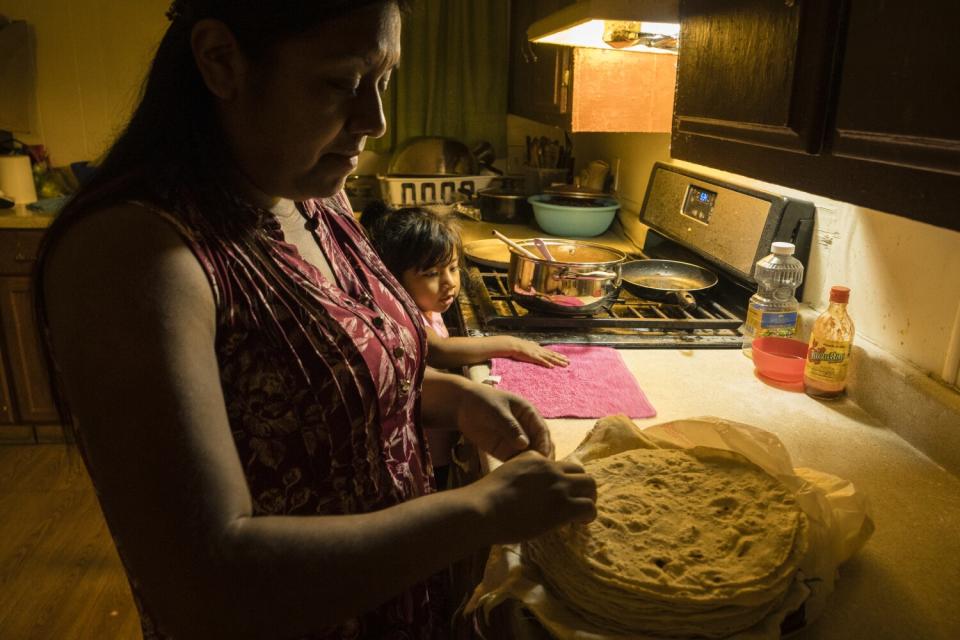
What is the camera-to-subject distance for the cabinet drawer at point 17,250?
2.71 meters

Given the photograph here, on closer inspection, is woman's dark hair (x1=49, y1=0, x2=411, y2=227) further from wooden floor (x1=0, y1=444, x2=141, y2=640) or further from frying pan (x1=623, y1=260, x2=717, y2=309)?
wooden floor (x1=0, y1=444, x2=141, y2=640)

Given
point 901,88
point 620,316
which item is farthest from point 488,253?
point 901,88

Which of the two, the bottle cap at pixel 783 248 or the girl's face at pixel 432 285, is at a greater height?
the bottle cap at pixel 783 248

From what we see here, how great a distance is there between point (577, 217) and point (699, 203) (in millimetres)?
668

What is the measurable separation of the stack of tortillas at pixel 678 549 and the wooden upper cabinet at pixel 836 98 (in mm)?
387

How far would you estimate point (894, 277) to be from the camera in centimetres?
126

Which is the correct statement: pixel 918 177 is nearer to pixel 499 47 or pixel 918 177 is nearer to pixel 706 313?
pixel 706 313

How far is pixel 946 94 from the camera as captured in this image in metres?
0.70

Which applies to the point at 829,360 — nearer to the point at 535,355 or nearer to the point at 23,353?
the point at 535,355

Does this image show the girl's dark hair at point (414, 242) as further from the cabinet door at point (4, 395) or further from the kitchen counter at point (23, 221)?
the cabinet door at point (4, 395)

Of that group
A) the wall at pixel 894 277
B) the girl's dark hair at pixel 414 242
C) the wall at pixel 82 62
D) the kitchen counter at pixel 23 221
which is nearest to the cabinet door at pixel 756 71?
the wall at pixel 894 277

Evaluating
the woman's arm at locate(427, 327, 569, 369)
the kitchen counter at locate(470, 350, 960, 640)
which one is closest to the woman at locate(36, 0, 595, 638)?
the kitchen counter at locate(470, 350, 960, 640)

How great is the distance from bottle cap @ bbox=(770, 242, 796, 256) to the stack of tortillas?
0.69 metres

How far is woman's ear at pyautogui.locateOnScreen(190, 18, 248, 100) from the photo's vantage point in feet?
2.18
